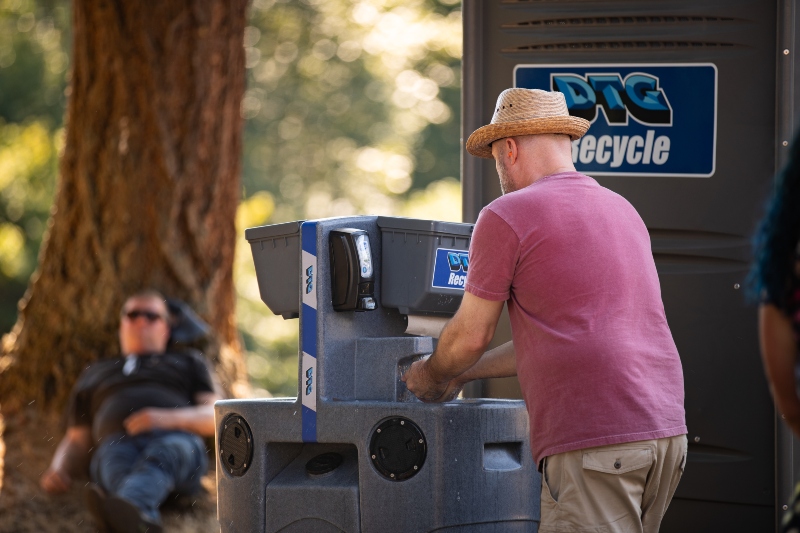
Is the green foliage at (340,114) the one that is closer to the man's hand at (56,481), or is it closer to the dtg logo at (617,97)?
the man's hand at (56,481)

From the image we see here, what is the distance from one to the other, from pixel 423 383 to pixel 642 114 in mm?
1590

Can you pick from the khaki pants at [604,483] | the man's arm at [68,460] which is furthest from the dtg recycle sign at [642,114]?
the man's arm at [68,460]

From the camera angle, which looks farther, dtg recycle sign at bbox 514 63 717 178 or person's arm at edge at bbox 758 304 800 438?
dtg recycle sign at bbox 514 63 717 178

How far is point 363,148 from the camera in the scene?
20938 mm

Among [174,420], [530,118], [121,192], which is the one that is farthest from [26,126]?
[530,118]

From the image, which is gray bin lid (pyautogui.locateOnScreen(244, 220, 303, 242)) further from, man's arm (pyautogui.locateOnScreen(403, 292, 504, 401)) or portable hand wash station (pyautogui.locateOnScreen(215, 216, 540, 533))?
man's arm (pyautogui.locateOnScreen(403, 292, 504, 401))

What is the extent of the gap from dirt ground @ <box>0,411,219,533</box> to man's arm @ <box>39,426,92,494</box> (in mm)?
87

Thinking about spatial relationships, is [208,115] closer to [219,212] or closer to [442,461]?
[219,212]

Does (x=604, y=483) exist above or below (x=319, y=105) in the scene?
below

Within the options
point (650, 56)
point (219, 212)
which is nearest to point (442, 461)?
point (650, 56)

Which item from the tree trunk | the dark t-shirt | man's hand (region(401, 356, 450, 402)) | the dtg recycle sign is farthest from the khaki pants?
the tree trunk

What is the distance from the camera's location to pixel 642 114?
4.15 m

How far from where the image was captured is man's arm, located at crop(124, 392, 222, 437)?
6.02 m

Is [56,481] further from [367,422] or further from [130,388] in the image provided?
[367,422]
